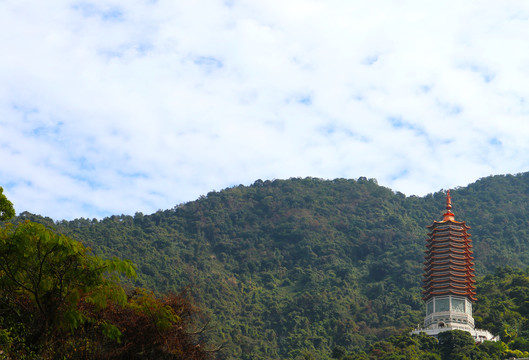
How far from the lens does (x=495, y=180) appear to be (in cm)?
19412

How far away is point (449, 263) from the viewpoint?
89.7 m

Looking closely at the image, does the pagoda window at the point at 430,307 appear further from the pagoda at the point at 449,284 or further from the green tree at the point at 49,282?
the green tree at the point at 49,282

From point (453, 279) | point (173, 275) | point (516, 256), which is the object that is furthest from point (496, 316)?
point (516, 256)

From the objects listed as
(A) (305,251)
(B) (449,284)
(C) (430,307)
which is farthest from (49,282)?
(A) (305,251)

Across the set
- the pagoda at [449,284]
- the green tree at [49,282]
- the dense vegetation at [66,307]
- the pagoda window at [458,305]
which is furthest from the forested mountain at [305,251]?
the green tree at [49,282]

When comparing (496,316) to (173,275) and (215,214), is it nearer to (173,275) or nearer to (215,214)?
(173,275)

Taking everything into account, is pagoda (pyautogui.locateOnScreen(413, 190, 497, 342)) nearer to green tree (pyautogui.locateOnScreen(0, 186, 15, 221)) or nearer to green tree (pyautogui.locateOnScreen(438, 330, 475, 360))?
green tree (pyautogui.locateOnScreen(438, 330, 475, 360))

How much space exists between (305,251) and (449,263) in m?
72.2

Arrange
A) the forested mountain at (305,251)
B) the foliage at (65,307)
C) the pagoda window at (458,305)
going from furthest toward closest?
the forested mountain at (305,251) < the pagoda window at (458,305) < the foliage at (65,307)

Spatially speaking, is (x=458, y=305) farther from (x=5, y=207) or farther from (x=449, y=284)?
(x=5, y=207)

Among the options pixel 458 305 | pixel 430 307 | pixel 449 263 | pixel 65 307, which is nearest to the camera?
pixel 65 307

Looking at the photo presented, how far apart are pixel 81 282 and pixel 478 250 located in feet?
457

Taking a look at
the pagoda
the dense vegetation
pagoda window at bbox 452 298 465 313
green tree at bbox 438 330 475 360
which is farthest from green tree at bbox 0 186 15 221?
pagoda window at bbox 452 298 465 313

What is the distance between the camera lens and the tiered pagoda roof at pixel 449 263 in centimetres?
8744
